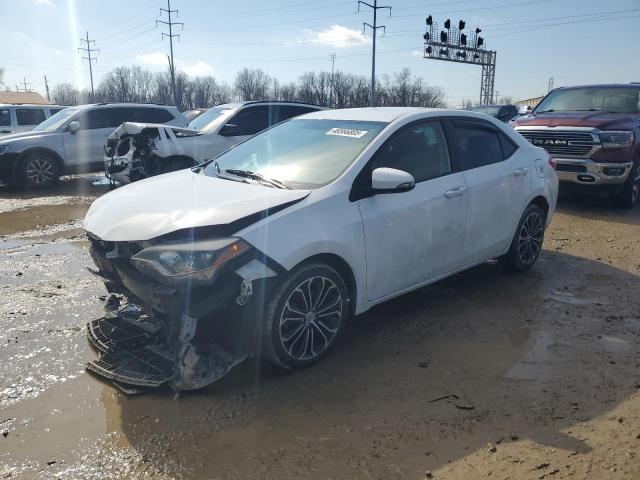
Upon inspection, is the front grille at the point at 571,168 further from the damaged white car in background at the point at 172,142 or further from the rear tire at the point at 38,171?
the rear tire at the point at 38,171

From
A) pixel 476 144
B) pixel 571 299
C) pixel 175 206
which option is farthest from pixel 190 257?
pixel 571 299

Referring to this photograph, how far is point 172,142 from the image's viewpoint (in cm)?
912

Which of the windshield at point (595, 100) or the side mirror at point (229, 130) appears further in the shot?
the side mirror at point (229, 130)

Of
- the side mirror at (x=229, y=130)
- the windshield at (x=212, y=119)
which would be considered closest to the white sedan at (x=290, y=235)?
the side mirror at (x=229, y=130)

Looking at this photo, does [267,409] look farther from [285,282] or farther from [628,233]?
[628,233]

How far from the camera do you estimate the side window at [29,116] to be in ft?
53.8

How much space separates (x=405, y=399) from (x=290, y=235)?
1.22 meters

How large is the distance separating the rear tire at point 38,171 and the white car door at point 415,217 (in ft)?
→ 32.3

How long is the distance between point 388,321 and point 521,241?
1.90m

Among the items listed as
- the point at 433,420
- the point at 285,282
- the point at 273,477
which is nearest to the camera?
the point at 273,477

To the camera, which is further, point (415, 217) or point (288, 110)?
point (288, 110)

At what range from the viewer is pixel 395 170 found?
3686 mm

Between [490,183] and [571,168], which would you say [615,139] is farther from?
[490,183]

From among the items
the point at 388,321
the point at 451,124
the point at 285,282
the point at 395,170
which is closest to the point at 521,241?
the point at 451,124
